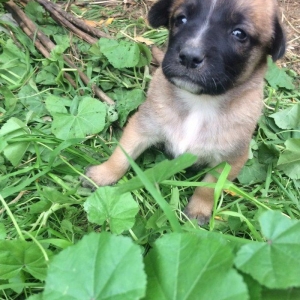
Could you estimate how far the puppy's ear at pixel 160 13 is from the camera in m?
2.94

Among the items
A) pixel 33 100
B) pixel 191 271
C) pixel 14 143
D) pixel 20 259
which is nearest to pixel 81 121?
pixel 14 143

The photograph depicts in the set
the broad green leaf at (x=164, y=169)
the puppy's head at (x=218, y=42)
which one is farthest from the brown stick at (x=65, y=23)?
the broad green leaf at (x=164, y=169)

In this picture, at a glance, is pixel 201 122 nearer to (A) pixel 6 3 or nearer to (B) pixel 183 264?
(B) pixel 183 264

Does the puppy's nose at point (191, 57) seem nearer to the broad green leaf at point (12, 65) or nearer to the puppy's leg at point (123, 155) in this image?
the puppy's leg at point (123, 155)

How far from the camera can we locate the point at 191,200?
127 inches

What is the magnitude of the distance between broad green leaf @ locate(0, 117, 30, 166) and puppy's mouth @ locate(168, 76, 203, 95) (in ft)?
3.82

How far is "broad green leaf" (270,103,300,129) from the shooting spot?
146 inches

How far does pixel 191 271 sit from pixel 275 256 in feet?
1.08

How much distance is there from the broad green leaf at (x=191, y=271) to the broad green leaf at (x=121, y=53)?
223cm

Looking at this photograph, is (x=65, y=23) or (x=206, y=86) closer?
(x=206, y=86)

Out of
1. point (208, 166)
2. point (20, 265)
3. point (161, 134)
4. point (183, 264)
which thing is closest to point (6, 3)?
→ point (161, 134)

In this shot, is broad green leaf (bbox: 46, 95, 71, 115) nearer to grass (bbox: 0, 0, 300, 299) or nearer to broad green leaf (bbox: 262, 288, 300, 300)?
grass (bbox: 0, 0, 300, 299)

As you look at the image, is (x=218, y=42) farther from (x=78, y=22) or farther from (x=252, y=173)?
(x=78, y=22)

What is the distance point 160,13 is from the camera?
117 inches
